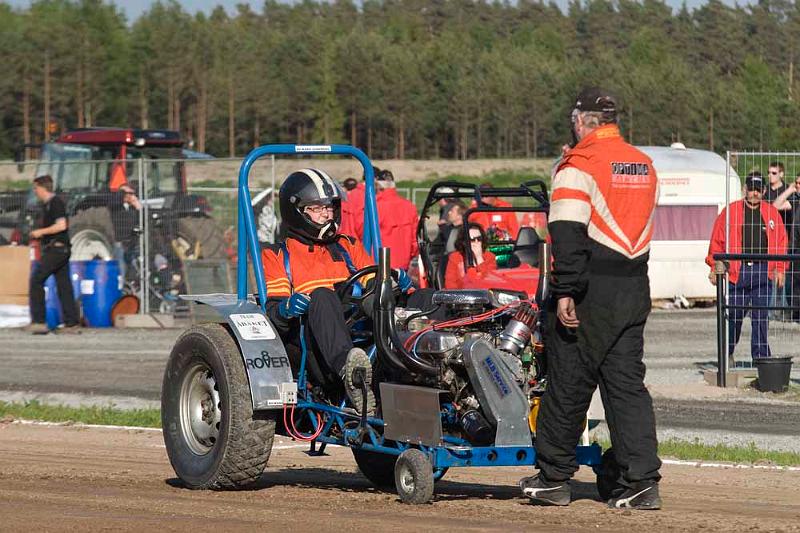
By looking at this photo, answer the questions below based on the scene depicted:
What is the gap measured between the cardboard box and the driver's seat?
1022cm

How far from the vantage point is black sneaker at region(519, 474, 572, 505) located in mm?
6949

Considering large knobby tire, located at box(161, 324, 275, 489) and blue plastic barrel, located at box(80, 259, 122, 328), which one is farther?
blue plastic barrel, located at box(80, 259, 122, 328)

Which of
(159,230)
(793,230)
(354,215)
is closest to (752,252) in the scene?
(793,230)

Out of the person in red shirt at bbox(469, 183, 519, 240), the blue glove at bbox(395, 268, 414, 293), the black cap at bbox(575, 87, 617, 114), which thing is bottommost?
the blue glove at bbox(395, 268, 414, 293)

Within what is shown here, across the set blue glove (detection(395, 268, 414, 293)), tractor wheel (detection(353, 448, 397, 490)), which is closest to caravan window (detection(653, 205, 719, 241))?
tractor wheel (detection(353, 448, 397, 490))

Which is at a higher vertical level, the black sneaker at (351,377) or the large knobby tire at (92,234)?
the large knobby tire at (92,234)

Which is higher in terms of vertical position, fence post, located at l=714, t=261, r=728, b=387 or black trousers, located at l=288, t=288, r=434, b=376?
black trousers, located at l=288, t=288, r=434, b=376

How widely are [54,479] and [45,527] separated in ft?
6.05

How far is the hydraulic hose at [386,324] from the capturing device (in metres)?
7.21

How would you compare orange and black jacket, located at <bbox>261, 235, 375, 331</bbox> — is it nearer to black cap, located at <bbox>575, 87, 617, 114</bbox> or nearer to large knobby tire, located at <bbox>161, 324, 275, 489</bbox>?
large knobby tire, located at <bbox>161, 324, 275, 489</bbox>

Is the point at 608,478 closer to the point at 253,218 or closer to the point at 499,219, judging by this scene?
the point at 253,218

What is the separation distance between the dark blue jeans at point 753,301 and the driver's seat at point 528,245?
2.18 m

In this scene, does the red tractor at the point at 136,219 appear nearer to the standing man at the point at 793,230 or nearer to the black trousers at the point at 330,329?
the standing man at the point at 793,230

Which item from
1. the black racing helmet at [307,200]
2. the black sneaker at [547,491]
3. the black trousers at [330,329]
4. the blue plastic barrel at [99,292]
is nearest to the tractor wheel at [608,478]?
the black sneaker at [547,491]
